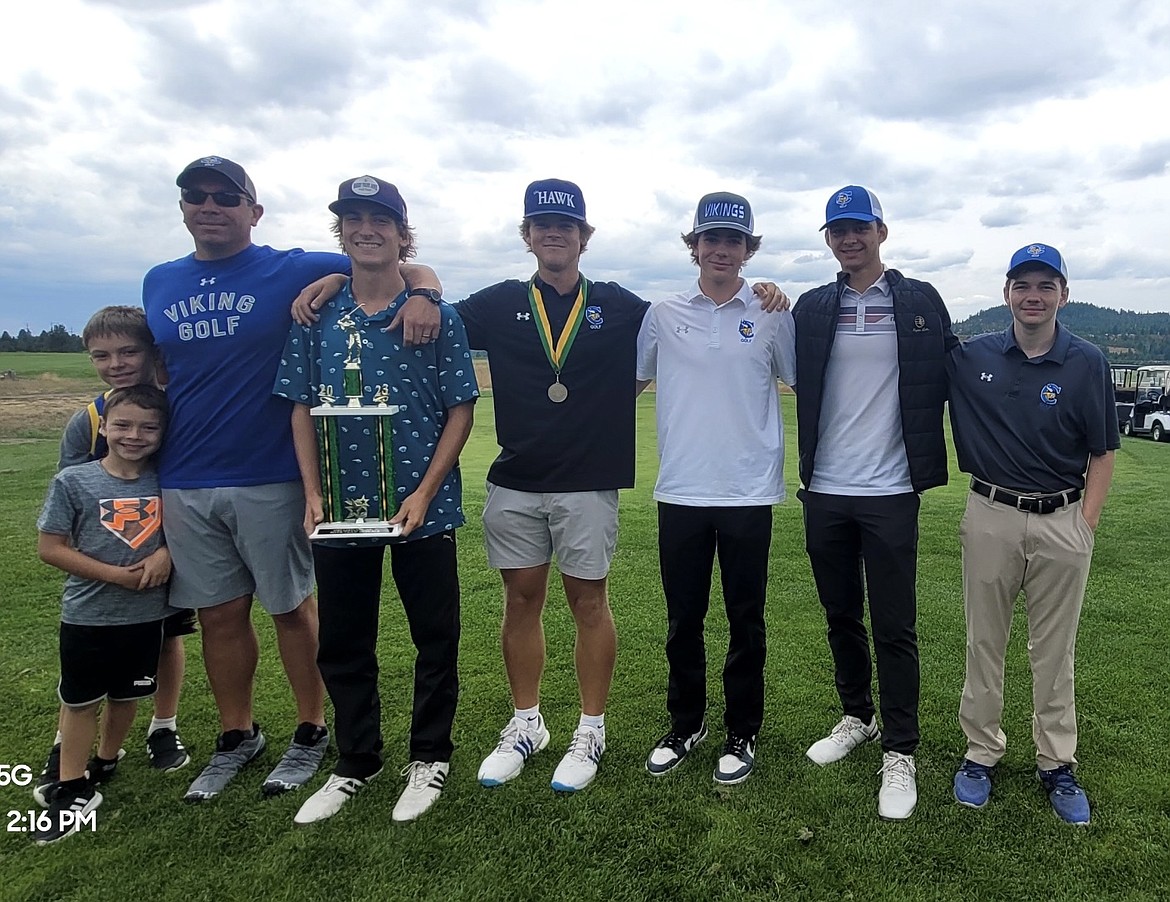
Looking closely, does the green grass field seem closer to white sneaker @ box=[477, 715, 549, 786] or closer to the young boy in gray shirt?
white sneaker @ box=[477, 715, 549, 786]

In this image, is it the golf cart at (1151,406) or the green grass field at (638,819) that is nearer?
the green grass field at (638,819)

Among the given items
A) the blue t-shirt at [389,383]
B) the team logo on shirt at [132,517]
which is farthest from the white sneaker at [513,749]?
the team logo on shirt at [132,517]

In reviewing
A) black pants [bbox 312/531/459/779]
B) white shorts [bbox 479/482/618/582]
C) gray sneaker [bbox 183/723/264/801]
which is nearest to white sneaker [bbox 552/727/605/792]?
black pants [bbox 312/531/459/779]

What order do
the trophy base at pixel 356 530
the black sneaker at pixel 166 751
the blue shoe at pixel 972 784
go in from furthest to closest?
1. the black sneaker at pixel 166 751
2. the blue shoe at pixel 972 784
3. the trophy base at pixel 356 530

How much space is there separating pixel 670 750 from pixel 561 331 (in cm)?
184

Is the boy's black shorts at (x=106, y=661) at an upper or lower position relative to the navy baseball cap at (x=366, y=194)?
lower

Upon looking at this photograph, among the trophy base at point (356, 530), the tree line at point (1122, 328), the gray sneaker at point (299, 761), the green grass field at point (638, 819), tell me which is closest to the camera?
the green grass field at point (638, 819)

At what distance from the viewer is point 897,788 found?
3090 millimetres

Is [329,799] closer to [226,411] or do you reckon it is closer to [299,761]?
[299,761]

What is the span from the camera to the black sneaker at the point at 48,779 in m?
3.02

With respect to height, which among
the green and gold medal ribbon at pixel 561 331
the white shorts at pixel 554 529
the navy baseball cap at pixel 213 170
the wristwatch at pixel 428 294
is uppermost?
the navy baseball cap at pixel 213 170

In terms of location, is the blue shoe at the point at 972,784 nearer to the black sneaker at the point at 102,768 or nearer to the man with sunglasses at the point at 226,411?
the man with sunglasses at the point at 226,411

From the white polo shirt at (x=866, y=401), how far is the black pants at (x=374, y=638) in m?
1.64

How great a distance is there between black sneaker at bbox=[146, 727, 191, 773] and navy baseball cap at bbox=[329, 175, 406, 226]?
2.38 meters
